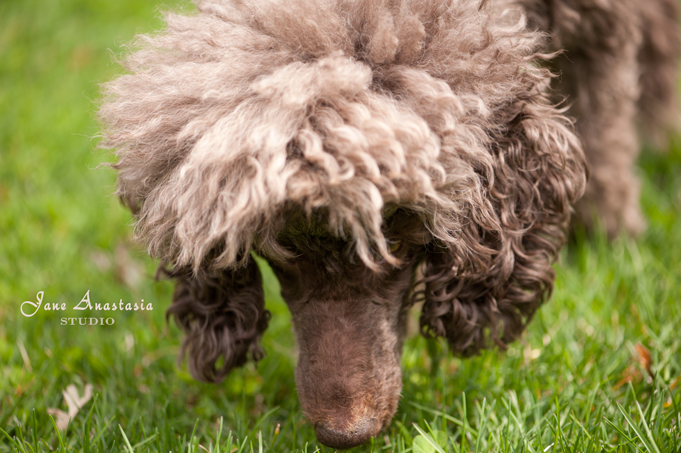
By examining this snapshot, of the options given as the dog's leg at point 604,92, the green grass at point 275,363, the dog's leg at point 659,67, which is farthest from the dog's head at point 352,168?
the dog's leg at point 659,67

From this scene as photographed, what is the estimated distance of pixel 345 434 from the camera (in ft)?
5.82

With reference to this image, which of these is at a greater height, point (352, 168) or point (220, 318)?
point (352, 168)

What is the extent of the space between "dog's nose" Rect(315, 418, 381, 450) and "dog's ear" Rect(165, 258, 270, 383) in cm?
59

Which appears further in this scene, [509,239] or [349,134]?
[509,239]

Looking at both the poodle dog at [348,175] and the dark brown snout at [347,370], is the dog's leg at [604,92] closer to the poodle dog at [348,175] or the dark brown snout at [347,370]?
the poodle dog at [348,175]

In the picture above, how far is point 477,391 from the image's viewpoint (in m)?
2.40

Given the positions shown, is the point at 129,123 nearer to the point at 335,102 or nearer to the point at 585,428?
the point at 335,102

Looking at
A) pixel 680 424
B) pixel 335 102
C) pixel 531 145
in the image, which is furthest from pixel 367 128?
pixel 680 424

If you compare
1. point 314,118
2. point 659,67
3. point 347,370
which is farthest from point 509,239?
point 659,67

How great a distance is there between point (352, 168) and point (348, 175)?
0.02m

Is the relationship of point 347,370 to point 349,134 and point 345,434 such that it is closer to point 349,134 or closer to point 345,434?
point 345,434

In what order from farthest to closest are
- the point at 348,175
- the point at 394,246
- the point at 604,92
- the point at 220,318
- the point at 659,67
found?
the point at 659,67 → the point at 604,92 → the point at 220,318 → the point at 394,246 → the point at 348,175

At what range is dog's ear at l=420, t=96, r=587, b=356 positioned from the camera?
1.92 meters

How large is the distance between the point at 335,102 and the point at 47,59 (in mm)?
5262
